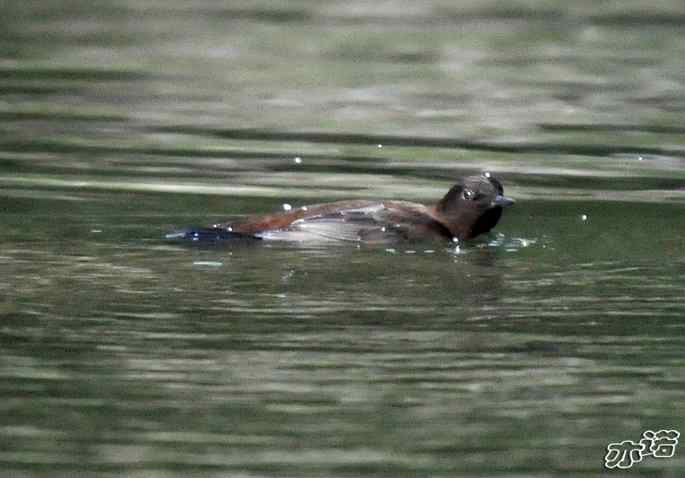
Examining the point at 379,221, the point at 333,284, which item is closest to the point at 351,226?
the point at 379,221

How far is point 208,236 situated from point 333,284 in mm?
1503

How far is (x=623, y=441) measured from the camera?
23.3 ft

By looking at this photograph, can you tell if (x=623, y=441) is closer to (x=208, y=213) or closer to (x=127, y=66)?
(x=208, y=213)

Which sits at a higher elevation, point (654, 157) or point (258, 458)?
point (258, 458)

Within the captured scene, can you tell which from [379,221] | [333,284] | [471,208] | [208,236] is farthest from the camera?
[471,208]

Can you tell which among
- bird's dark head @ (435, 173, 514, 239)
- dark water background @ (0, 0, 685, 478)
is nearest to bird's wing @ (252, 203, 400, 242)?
dark water background @ (0, 0, 685, 478)

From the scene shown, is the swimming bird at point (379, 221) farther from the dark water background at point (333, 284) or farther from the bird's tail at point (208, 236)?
the dark water background at point (333, 284)

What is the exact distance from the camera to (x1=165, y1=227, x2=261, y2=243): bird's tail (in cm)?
1105

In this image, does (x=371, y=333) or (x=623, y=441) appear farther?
(x=371, y=333)

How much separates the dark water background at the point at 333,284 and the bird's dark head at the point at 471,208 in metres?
0.12

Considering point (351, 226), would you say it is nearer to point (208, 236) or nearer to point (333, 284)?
point (208, 236)

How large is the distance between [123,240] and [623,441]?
449 centimetres

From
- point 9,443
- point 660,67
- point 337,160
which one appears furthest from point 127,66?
point 9,443

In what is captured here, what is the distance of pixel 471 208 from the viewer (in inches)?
442
